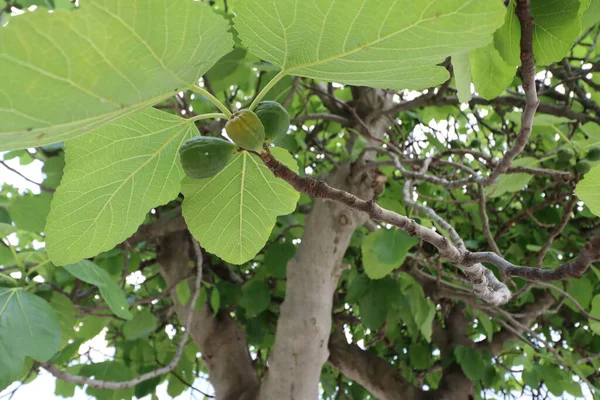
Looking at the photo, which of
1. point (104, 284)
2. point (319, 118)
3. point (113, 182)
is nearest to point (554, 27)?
point (113, 182)

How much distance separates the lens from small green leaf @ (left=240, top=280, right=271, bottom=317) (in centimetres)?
241

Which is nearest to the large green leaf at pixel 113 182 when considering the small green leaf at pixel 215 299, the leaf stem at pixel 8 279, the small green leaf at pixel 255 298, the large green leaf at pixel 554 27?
the large green leaf at pixel 554 27

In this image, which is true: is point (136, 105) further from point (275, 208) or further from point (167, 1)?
point (275, 208)

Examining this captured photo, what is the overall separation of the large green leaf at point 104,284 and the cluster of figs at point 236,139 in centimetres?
100

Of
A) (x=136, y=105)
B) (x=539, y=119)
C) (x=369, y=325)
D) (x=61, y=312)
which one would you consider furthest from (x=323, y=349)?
(x=136, y=105)

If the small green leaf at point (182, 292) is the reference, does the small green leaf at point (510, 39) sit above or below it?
below

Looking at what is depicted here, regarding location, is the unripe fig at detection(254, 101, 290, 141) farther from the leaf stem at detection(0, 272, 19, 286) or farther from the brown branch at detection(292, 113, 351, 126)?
the brown branch at detection(292, 113, 351, 126)

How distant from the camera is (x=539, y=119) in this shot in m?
1.46

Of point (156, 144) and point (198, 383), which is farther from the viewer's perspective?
point (198, 383)

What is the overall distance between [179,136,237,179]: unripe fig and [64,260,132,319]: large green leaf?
3.25 feet

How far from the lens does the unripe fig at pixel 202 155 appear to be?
0.66 metres

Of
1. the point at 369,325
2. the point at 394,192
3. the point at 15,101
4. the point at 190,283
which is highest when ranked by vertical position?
the point at 394,192

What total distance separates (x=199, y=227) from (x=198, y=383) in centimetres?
351

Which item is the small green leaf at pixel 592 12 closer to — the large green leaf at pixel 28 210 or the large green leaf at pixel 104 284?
the large green leaf at pixel 104 284
